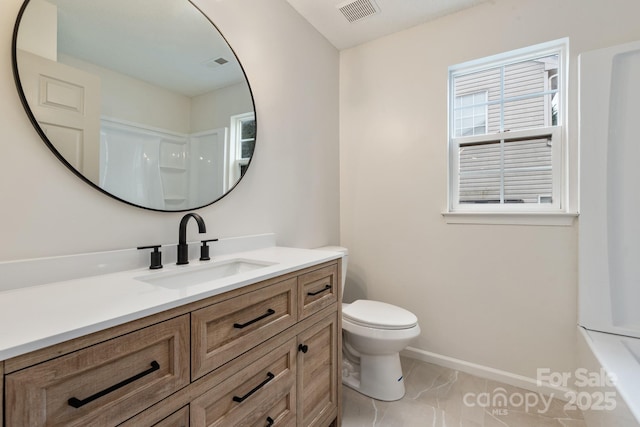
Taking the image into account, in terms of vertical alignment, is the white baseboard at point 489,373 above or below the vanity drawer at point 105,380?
below

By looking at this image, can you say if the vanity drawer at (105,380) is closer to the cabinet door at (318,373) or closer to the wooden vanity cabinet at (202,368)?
the wooden vanity cabinet at (202,368)

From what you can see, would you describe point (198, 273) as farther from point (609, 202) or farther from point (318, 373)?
point (609, 202)

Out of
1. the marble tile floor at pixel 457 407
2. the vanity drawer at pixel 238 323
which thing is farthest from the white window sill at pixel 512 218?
the vanity drawer at pixel 238 323

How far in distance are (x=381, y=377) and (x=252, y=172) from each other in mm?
1420

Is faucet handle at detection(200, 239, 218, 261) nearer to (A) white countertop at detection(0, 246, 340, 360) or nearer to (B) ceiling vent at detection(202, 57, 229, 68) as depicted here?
(A) white countertop at detection(0, 246, 340, 360)

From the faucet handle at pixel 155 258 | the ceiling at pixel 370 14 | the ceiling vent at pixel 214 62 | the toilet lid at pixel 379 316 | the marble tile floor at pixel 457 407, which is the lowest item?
the marble tile floor at pixel 457 407

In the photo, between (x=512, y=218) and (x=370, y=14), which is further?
(x=370, y=14)

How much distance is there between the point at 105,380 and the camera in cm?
60

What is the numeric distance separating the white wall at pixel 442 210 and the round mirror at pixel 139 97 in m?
1.12

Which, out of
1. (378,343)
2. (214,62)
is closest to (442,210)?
(378,343)

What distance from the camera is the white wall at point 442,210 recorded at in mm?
1687

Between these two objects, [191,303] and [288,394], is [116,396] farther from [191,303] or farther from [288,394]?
[288,394]

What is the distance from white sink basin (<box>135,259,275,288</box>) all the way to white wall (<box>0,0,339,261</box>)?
0.66 feet

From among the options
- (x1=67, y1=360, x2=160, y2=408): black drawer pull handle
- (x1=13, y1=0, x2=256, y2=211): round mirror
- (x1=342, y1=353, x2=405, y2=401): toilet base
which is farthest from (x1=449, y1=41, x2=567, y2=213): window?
(x1=67, y1=360, x2=160, y2=408): black drawer pull handle
